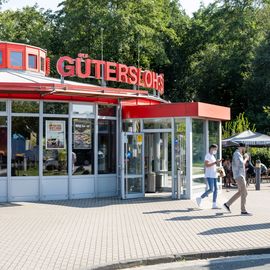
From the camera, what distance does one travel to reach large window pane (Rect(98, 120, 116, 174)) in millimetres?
17531

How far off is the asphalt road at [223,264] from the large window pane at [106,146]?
9315 millimetres

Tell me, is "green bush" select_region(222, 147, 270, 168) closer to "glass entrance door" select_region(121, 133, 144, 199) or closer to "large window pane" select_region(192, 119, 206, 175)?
"large window pane" select_region(192, 119, 206, 175)

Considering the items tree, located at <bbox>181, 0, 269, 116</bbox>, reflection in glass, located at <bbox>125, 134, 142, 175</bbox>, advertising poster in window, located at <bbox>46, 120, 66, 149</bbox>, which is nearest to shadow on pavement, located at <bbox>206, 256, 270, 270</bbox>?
reflection in glass, located at <bbox>125, 134, 142, 175</bbox>

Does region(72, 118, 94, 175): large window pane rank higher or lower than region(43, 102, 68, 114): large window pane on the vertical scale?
lower

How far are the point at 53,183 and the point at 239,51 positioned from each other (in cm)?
2996

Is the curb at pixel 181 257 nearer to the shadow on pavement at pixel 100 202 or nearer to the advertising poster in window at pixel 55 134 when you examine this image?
the shadow on pavement at pixel 100 202

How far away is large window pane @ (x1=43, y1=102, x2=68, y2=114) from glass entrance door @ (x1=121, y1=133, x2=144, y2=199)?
80.9 inches

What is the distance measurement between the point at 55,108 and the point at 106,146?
2214 millimetres

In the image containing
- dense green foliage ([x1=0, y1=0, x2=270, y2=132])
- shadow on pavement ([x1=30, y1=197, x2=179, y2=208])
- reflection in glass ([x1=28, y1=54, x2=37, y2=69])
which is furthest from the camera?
dense green foliage ([x1=0, y1=0, x2=270, y2=132])

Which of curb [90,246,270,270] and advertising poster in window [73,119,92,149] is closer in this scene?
curb [90,246,270,270]

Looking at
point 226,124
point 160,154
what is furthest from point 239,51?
point 160,154

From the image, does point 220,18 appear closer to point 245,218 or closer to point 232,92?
point 232,92

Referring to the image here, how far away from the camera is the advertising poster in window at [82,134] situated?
17.0 metres

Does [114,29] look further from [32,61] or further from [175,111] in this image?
[175,111]
